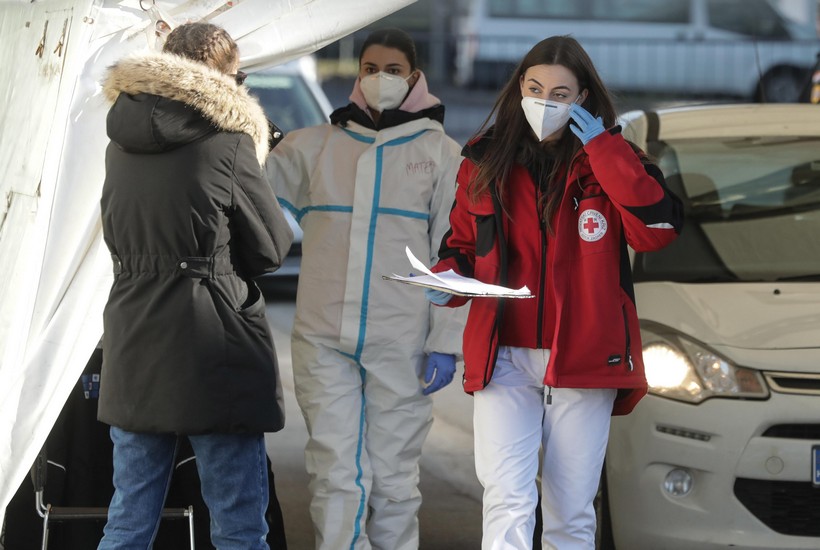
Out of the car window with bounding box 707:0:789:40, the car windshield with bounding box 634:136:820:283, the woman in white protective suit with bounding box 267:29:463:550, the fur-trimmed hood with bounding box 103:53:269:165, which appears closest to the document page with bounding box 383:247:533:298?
the fur-trimmed hood with bounding box 103:53:269:165

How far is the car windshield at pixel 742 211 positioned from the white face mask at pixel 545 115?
1.53 m

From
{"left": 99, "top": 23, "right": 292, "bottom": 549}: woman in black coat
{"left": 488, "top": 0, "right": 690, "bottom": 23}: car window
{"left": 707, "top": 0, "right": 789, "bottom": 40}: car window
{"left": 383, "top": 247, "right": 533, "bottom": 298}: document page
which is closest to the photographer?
{"left": 383, "top": 247, "right": 533, "bottom": 298}: document page

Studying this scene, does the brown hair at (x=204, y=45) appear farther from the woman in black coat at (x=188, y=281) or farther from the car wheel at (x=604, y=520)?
the car wheel at (x=604, y=520)

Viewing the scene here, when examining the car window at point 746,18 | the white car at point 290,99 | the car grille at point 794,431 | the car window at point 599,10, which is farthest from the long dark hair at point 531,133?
the car window at point 746,18

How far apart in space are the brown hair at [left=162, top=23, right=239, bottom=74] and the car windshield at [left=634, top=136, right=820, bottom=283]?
1953mm

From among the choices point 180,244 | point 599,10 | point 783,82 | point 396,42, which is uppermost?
point 599,10

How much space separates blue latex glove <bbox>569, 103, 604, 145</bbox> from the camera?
3707 mm

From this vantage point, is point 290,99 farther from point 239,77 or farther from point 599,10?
point 599,10

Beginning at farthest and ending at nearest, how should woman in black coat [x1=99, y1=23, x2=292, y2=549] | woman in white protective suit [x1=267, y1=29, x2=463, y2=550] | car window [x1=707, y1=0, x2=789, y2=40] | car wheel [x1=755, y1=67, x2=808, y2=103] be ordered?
1. car window [x1=707, y1=0, x2=789, y2=40]
2. car wheel [x1=755, y1=67, x2=808, y2=103]
3. woman in white protective suit [x1=267, y1=29, x2=463, y2=550]
4. woman in black coat [x1=99, y1=23, x2=292, y2=549]

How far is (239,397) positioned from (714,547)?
1.70 m

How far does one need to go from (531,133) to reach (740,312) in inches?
51.4

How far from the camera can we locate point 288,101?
11.7 meters

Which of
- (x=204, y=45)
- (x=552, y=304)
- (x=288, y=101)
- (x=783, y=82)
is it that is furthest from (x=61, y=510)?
(x=783, y=82)

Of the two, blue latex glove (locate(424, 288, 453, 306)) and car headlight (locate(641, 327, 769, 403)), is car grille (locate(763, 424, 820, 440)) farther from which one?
blue latex glove (locate(424, 288, 453, 306))
